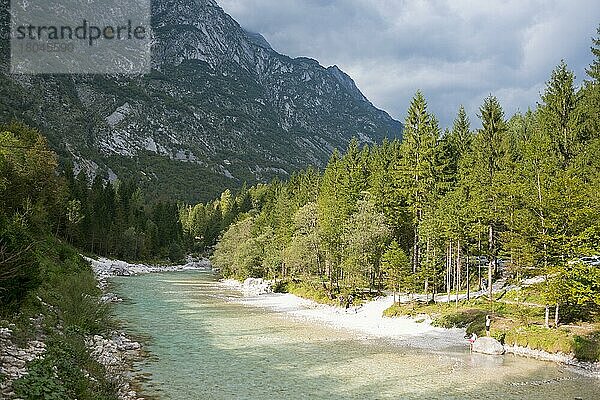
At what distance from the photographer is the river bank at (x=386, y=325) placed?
25141 mm

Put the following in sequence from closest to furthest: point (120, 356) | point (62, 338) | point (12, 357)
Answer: point (12, 357) → point (62, 338) → point (120, 356)

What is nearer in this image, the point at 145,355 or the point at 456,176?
the point at 145,355

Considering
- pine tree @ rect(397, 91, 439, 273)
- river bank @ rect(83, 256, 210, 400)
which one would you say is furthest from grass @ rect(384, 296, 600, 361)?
river bank @ rect(83, 256, 210, 400)

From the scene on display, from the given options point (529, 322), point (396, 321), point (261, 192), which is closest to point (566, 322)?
point (529, 322)

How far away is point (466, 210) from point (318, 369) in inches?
838

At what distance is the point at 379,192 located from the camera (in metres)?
53.9

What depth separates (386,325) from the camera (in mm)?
35344

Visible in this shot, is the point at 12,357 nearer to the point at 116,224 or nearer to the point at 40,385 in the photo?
the point at 40,385

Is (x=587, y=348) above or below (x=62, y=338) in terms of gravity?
below

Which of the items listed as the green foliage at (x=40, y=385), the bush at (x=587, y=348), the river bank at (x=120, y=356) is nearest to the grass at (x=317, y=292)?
the bush at (x=587, y=348)

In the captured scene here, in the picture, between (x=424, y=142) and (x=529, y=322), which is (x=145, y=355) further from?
(x=424, y=142)

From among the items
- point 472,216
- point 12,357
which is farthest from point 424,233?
point 12,357

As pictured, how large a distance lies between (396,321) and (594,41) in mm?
34691

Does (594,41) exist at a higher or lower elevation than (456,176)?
higher
